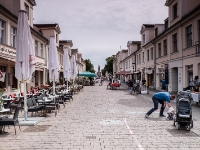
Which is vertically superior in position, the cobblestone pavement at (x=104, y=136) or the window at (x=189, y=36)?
the window at (x=189, y=36)

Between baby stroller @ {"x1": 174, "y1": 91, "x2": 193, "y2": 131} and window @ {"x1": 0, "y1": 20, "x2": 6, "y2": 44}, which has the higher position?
window @ {"x1": 0, "y1": 20, "x2": 6, "y2": 44}

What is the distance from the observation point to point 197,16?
53.5 feet

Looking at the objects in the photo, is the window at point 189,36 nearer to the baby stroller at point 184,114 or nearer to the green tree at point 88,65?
the baby stroller at point 184,114

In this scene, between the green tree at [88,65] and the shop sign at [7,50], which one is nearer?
the shop sign at [7,50]

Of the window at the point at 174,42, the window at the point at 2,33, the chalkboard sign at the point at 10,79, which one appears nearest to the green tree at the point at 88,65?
the window at the point at 174,42

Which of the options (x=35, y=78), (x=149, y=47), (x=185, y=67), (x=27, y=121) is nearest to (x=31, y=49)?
(x=27, y=121)

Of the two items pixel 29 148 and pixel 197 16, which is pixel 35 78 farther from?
pixel 29 148

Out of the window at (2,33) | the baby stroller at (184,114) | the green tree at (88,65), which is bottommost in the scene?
the baby stroller at (184,114)

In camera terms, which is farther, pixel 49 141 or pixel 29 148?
pixel 49 141

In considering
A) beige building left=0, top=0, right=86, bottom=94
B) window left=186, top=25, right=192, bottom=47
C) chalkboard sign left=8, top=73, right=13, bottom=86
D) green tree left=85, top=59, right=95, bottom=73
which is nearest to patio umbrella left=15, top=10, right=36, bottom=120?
Result: beige building left=0, top=0, right=86, bottom=94

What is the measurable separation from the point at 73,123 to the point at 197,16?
13.2m

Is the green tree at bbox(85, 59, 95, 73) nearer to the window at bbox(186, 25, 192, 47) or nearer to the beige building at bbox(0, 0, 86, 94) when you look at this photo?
the beige building at bbox(0, 0, 86, 94)

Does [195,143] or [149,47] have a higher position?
[149,47]

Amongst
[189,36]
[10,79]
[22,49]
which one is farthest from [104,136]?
[189,36]
